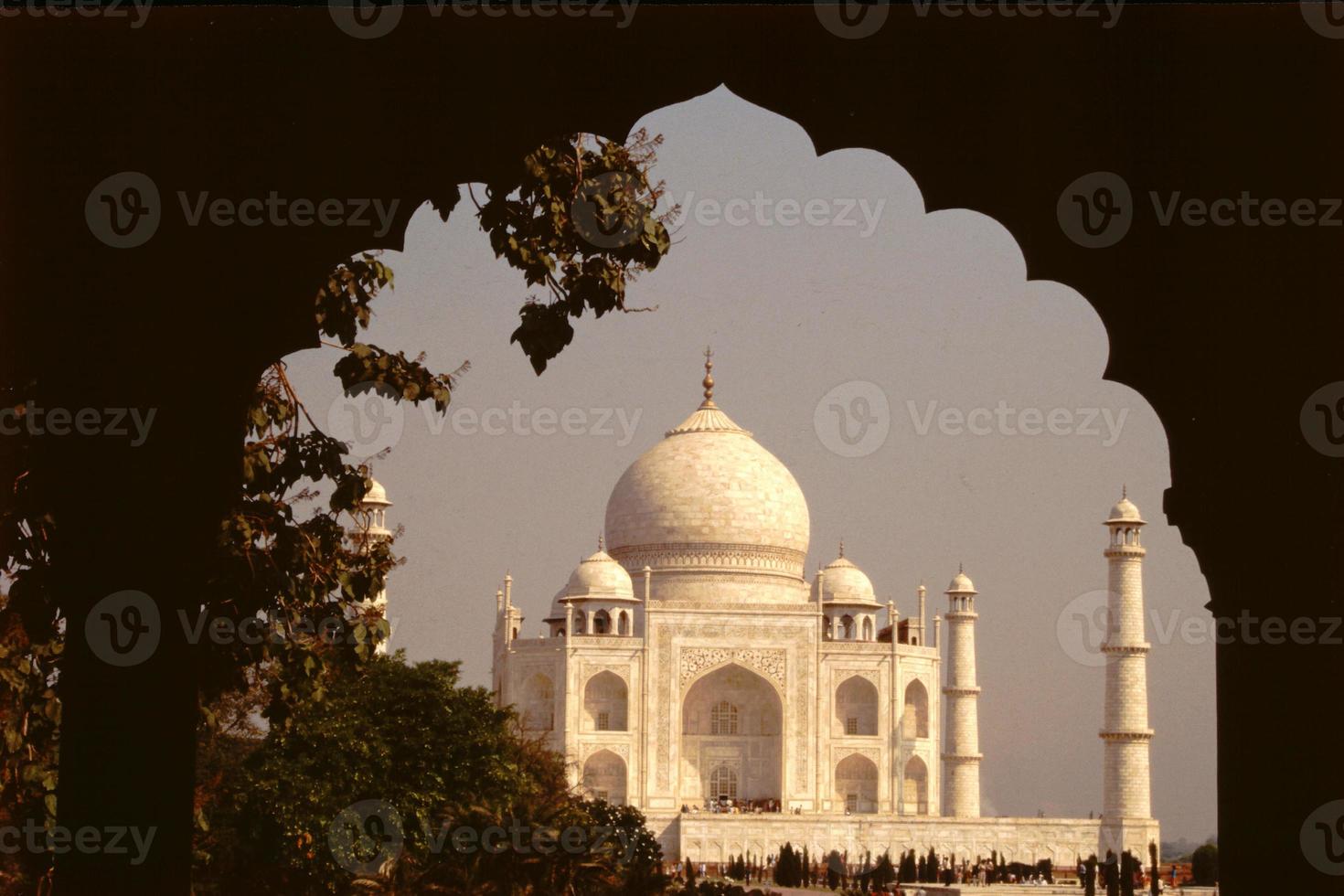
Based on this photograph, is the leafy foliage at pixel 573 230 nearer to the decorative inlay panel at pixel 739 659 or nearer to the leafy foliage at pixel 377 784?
the leafy foliage at pixel 377 784

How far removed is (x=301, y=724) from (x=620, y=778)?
21.5 m

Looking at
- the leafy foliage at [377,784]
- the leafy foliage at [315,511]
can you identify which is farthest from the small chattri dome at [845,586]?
the leafy foliage at [315,511]

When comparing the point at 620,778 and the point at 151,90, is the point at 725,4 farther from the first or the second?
the point at 620,778

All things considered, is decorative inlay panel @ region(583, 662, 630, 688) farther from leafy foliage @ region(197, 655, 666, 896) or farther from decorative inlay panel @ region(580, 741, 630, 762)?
leafy foliage @ region(197, 655, 666, 896)

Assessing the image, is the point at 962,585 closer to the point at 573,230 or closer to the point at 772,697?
the point at 772,697

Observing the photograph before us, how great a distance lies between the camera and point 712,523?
4566 cm

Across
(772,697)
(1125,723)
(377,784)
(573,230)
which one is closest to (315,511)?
(573,230)

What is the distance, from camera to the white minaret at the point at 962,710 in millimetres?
42906

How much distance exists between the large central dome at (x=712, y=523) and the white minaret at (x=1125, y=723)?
336 inches

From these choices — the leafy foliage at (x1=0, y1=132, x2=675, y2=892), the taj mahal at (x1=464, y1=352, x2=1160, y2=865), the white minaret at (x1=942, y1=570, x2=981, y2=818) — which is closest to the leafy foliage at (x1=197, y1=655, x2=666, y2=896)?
the leafy foliage at (x1=0, y1=132, x2=675, y2=892)

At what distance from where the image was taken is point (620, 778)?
1636 inches

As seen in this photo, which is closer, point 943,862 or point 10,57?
point 10,57

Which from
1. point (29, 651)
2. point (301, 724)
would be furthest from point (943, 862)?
point (29, 651)

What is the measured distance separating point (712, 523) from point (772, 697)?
457 cm
